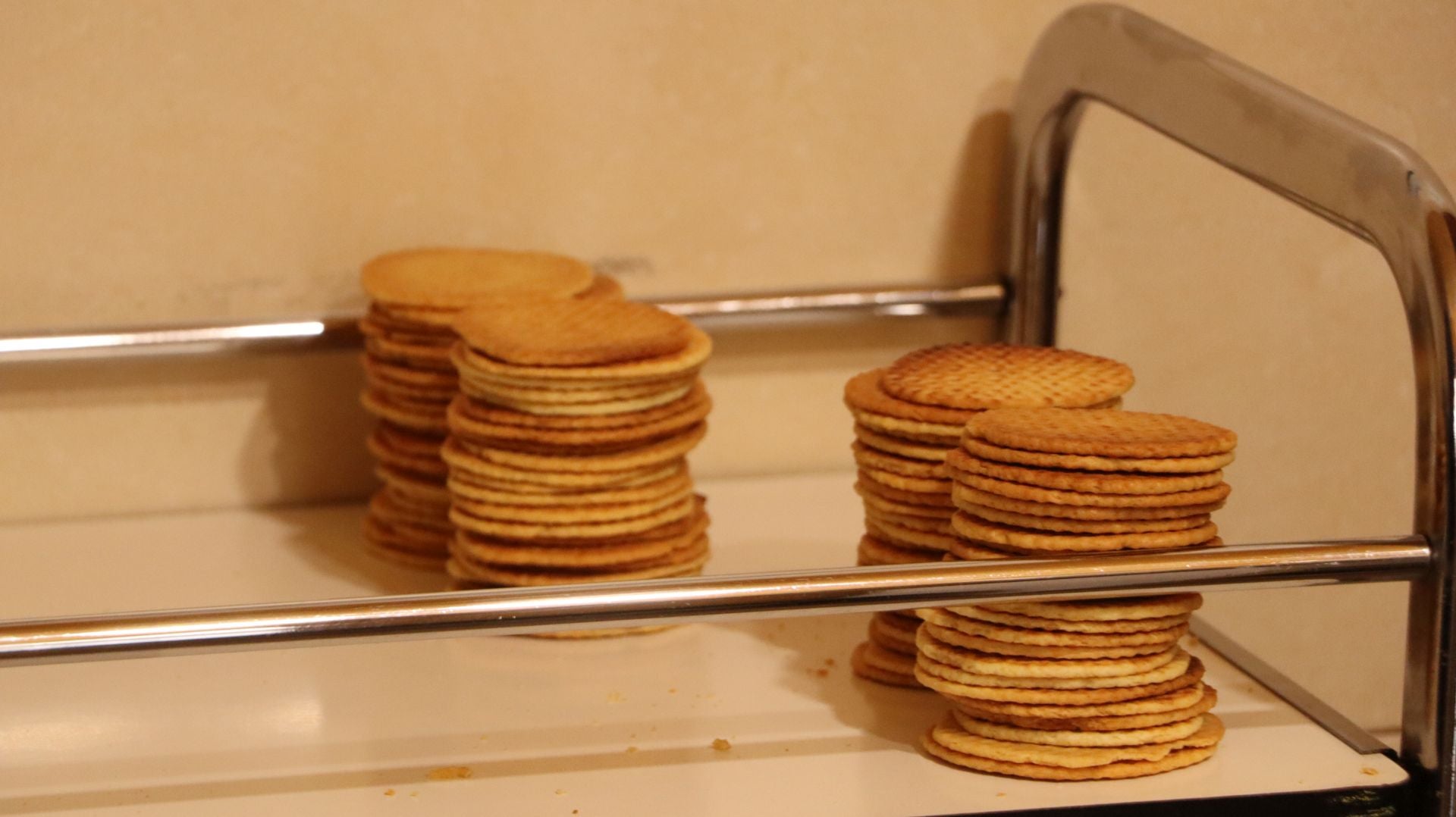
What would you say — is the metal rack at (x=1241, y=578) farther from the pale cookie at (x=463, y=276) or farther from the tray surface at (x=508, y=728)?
the pale cookie at (x=463, y=276)

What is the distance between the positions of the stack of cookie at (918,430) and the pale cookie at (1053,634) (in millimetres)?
45

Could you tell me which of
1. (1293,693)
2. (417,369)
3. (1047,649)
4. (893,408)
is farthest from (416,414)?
(1293,693)

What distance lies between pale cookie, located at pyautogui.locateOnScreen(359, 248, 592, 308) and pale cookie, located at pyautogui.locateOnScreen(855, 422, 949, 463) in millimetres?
334

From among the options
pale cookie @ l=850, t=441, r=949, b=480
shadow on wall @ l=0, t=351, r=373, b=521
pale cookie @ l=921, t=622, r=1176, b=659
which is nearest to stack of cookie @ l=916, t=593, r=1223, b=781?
pale cookie @ l=921, t=622, r=1176, b=659

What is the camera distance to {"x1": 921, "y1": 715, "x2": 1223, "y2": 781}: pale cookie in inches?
33.5

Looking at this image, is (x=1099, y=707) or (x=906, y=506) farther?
(x=906, y=506)

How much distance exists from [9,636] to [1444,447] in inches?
30.3

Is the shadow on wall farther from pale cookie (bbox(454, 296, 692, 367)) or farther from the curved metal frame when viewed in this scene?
the curved metal frame

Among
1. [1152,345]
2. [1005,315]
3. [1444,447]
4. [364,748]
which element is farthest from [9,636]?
[1152,345]

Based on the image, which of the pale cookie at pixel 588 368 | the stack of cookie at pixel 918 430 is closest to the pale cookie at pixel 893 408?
the stack of cookie at pixel 918 430

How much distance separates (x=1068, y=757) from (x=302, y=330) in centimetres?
78

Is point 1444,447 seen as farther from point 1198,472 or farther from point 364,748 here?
point 364,748

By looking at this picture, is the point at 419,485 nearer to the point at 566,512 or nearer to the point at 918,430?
the point at 566,512

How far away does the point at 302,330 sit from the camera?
1320 millimetres
